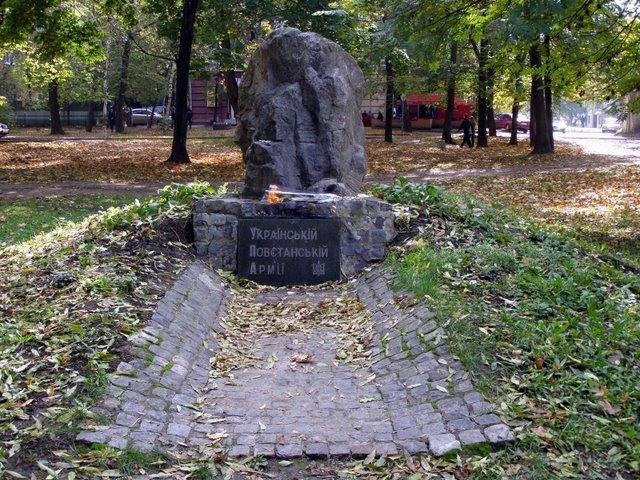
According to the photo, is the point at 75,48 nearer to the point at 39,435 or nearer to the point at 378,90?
the point at 378,90

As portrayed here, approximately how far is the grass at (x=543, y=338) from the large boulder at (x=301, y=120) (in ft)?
6.52

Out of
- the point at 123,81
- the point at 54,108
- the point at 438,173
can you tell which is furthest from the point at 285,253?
the point at 54,108

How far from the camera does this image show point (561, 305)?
21.6ft

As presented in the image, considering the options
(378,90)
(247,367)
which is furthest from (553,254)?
(378,90)

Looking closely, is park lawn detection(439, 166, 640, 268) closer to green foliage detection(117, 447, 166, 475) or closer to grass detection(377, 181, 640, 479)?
grass detection(377, 181, 640, 479)

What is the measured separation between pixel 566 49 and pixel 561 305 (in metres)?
7.61

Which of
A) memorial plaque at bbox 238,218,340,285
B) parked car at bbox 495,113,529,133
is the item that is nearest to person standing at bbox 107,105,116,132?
parked car at bbox 495,113,529,133

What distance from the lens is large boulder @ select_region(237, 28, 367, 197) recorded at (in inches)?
402

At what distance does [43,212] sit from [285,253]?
23.7 feet

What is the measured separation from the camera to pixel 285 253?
30.8 ft

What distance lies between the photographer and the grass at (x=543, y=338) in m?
4.48

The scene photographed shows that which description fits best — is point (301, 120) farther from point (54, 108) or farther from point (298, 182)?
point (54, 108)

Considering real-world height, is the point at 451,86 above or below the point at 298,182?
above

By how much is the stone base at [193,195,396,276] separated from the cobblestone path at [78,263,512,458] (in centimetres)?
160
